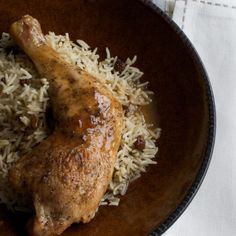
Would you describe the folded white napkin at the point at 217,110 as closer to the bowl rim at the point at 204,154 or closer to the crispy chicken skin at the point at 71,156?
the bowl rim at the point at 204,154

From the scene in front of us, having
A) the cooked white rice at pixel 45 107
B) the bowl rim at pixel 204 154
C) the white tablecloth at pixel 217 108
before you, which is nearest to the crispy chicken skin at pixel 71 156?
the cooked white rice at pixel 45 107

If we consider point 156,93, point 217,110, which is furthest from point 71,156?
point 217,110

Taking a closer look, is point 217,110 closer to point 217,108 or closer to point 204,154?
point 217,108

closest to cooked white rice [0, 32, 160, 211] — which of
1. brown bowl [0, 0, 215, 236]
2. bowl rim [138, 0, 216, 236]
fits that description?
brown bowl [0, 0, 215, 236]

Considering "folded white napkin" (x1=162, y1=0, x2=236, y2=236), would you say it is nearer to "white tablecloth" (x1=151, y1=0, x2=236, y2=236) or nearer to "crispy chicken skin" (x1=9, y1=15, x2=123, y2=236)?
"white tablecloth" (x1=151, y1=0, x2=236, y2=236)

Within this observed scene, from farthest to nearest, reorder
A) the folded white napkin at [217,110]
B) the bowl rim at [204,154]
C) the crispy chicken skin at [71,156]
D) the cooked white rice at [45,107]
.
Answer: the folded white napkin at [217,110] → the cooked white rice at [45,107] → the bowl rim at [204,154] → the crispy chicken skin at [71,156]

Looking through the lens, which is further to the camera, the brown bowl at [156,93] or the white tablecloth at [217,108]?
the white tablecloth at [217,108]
